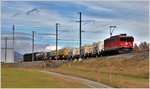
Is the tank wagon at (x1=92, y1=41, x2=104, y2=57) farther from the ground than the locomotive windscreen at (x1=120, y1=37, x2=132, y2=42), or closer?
closer

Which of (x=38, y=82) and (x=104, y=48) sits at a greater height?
(x=104, y=48)

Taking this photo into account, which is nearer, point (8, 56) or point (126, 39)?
point (126, 39)

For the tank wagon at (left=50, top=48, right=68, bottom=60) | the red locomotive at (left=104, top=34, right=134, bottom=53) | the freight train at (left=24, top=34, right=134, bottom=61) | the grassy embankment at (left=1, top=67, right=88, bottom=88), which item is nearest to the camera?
the grassy embankment at (left=1, top=67, right=88, bottom=88)

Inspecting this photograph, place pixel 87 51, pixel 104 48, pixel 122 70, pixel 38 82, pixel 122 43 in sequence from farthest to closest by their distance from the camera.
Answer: pixel 87 51 → pixel 104 48 → pixel 122 43 → pixel 122 70 → pixel 38 82

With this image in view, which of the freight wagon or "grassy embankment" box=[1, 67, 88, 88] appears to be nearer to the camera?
"grassy embankment" box=[1, 67, 88, 88]

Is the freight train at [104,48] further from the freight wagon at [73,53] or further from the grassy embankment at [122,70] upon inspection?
the grassy embankment at [122,70]

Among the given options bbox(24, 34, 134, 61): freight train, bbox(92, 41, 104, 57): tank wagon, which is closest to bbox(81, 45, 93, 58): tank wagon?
bbox(24, 34, 134, 61): freight train

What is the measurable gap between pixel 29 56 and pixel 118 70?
74.1m

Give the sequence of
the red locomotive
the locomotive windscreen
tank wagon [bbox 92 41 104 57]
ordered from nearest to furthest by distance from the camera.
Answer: the red locomotive → the locomotive windscreen → tank wagon [bbox 92 41 104 57]

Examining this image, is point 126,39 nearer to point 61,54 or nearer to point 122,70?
point 122,70

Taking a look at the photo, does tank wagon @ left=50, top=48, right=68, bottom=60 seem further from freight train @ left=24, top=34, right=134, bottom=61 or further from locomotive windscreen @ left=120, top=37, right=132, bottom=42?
locomotive windscreen @ left=120, top=37, right=132, bottom=42

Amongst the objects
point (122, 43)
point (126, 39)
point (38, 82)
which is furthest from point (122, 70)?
point (38, 82)

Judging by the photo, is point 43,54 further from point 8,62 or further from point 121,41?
point 121,41

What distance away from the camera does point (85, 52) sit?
88.0 meters
